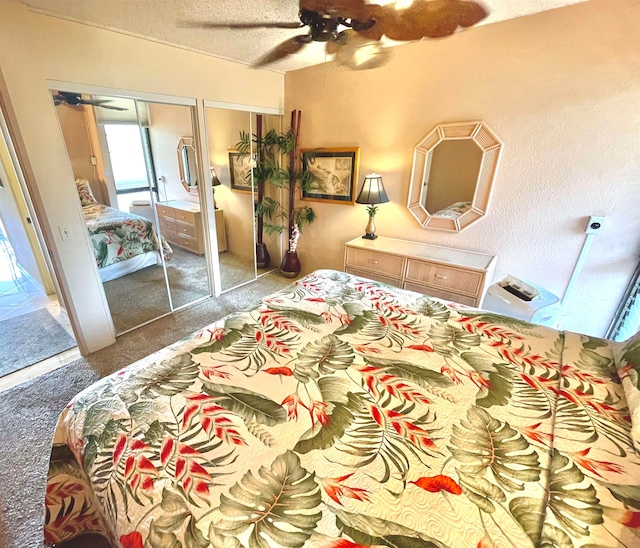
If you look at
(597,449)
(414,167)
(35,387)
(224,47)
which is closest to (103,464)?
(597,449)

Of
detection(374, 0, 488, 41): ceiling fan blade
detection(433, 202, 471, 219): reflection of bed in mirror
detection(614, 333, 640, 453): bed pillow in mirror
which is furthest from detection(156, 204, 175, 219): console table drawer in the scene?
detection(614, 333, 640, 453): bed pillow in mirror

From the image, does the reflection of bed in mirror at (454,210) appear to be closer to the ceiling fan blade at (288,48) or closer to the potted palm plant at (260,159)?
the ceiling fan blade at (288,48)

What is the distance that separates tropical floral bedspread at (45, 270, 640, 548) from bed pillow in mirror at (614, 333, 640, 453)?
44 mm

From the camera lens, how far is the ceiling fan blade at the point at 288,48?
1586 millimetres

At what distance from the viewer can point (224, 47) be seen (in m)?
2.62

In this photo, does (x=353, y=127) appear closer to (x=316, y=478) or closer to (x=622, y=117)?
(x=622, y=117)

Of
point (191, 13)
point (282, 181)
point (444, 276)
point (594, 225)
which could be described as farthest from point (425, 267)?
point (191, 13)

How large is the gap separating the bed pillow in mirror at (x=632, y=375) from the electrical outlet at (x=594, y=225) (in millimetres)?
1179

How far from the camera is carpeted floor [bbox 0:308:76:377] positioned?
2364mm

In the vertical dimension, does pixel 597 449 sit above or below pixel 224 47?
below

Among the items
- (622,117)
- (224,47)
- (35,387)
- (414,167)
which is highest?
(224,47)

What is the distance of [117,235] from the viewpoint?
104 inches

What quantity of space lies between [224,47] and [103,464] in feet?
10.3

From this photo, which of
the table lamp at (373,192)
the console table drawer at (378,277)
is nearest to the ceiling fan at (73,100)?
the table lamp at (373,192)
